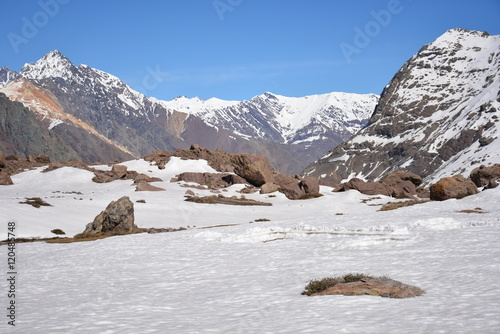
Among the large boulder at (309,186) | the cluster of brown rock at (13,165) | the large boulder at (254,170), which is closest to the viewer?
the cluster of brown rock at (13,165)

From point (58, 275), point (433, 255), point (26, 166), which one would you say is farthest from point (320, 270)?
Answer: point (26, 166)

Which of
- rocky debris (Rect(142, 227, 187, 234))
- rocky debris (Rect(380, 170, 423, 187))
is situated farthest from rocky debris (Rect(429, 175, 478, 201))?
rocky debris (Rect(380, 170, 423, 187))

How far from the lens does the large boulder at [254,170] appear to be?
6969 centimetres

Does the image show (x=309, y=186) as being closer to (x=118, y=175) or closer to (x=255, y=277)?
(x=118, y=175)

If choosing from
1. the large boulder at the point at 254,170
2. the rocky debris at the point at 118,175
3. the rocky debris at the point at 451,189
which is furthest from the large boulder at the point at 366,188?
the rocky debris at the point at 118,175

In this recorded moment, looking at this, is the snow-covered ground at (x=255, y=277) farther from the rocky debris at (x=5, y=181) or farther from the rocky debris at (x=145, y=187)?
the rocky debris at (x=5, y=181)

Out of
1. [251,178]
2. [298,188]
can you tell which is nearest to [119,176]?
[251,178]

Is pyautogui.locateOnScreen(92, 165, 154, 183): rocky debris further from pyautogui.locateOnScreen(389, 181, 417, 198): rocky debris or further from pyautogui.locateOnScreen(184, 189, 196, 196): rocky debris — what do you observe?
pyautogui.locateOnScreen(389, 181, 417, 198): rocky debris

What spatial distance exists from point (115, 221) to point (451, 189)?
31.1 m

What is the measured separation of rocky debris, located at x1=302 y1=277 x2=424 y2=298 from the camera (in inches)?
490

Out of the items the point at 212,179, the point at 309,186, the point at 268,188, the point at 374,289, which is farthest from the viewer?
the point at 212,179

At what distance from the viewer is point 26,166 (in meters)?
77.8

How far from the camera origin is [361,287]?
13.0 meters

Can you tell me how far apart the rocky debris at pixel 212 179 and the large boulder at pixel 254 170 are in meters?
1.12
